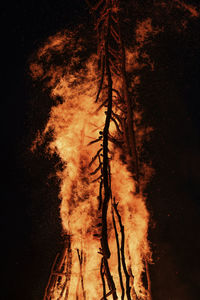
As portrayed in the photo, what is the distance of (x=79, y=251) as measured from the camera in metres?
1.86

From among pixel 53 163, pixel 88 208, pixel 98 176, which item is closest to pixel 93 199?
pixel 88 208

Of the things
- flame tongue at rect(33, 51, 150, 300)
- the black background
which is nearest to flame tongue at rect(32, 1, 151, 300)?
flame tongue at rect(33, 51, 150, 300)

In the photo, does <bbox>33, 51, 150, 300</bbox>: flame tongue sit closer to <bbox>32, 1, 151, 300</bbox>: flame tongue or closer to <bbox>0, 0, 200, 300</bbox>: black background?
<bbox>32, 1, 151, 300</bbox>: flame tongue

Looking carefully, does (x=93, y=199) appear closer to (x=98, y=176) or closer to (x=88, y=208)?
(x=88, y=208)

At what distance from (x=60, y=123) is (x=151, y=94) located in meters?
0.94

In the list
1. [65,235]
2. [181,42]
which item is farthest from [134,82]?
[65,235]

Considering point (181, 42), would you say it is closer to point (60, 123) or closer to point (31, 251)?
point (60, 123)

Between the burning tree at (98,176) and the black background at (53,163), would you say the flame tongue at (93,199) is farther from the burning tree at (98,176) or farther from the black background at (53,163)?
the black background at (53,163)

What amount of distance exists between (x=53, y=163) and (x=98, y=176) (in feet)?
1.59

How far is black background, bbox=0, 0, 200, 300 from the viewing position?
1.80m

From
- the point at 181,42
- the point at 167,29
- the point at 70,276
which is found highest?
the point at 167,29

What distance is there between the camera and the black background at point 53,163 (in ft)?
5.92

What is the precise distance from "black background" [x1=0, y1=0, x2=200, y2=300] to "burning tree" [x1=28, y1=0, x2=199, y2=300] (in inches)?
4.6

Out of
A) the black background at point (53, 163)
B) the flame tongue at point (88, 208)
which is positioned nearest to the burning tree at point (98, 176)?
the flame tongue at point (88, 208)
